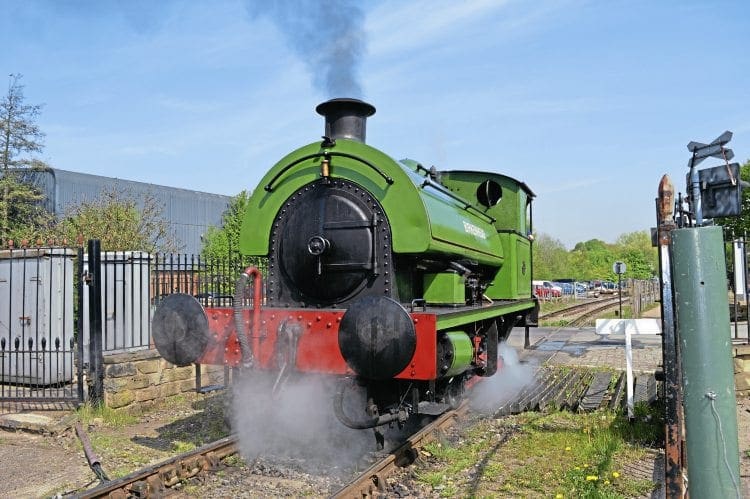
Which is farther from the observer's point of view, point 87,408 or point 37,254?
point 37,254

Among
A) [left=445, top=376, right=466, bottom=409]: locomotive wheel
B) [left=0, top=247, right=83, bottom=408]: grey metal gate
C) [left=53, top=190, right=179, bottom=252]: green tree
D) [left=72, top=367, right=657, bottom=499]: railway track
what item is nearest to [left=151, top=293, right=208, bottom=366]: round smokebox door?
[left=72, top=367, right=657, bottom=499]: railway track

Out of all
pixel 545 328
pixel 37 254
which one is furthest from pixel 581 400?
pixel 545 328

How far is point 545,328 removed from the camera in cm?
2159

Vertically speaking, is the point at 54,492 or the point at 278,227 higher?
the point at 278,227

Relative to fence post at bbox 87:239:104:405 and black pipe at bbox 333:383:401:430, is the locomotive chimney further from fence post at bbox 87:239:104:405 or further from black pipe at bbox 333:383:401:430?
fence post at bbox 87:239:104:405

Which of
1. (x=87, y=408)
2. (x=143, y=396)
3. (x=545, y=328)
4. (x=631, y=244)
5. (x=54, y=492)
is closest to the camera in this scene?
(x=54, y=492)

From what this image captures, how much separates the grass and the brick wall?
4.02 meters

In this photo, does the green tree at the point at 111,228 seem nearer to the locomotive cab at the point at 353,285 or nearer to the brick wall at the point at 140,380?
the brick wall at the point at 140,380

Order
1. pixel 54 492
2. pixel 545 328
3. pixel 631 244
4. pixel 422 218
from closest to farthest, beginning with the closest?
pixel 54 492 < pixel 422 218 < pixel 545 328 < pixel 631 244

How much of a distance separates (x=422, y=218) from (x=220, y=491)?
2.72 metres

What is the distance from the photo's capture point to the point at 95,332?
7395 mm

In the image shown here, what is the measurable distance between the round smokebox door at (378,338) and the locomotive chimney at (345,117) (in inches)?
80.6

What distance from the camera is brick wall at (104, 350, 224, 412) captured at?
24.2ft

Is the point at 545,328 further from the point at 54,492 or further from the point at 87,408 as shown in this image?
the point at 54,492
